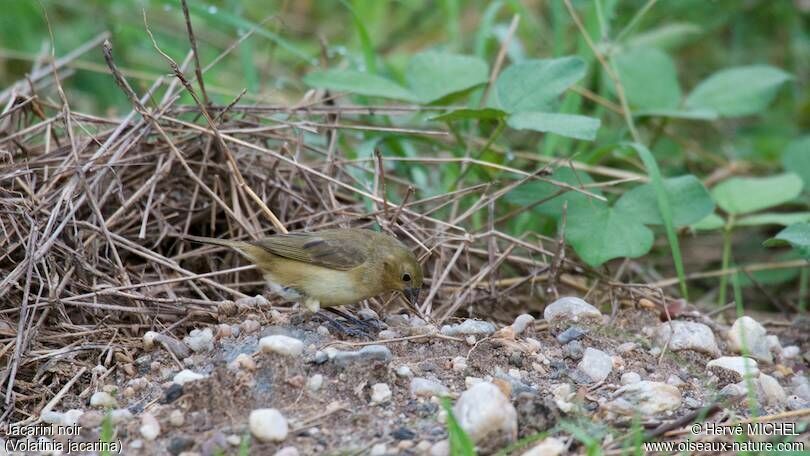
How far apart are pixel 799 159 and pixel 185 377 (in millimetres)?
4103

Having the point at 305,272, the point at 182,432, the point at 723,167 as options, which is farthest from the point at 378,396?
the point at 723,167

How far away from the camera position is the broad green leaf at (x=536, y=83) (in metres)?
4.73

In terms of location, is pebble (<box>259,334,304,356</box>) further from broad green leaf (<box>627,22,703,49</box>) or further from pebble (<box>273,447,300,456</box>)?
broad green leaf (<box>627,22,703,49</box>)

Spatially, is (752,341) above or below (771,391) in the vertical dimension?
above

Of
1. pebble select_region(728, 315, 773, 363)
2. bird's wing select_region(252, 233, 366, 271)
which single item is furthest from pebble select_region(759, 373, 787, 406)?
bird's wing select_region(252, 233, 366, 271)

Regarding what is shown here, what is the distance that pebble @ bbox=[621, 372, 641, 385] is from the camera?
11.7ft

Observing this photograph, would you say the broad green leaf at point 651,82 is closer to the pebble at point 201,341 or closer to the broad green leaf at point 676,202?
the broad green leaf at point 676,202

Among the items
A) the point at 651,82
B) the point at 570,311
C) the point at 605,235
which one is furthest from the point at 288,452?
the point at 651,82

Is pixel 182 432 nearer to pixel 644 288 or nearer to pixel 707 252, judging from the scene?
pixel 644 288

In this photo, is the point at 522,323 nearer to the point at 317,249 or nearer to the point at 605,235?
the point at 605,235

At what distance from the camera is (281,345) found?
3.39m

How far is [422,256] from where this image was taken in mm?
4426

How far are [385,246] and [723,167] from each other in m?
3.34

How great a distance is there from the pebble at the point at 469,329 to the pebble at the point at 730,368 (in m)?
0.88
